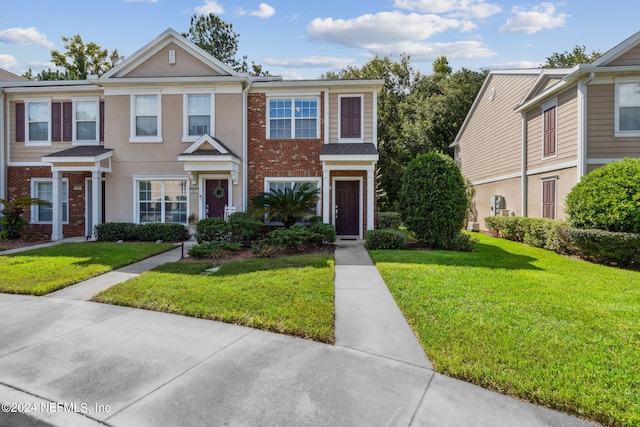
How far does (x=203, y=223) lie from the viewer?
Result: 35.5 feet

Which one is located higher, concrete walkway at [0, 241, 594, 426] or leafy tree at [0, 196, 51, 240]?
leafy tree at [0, 196, 51, 240]

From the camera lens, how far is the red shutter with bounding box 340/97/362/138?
1305 centimetres

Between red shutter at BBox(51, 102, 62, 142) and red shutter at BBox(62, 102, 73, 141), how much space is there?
0.47 feet

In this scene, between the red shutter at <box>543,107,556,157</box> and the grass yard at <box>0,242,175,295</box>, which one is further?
the red shutter at <box>543,107,556,157</box>

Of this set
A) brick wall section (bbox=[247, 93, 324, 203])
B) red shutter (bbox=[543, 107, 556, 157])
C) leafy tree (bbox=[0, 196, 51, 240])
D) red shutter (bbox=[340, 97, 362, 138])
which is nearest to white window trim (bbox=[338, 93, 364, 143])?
red shutter (bbox=[340, 97, 362, 138])

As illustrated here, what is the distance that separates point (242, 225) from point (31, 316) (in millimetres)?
6248

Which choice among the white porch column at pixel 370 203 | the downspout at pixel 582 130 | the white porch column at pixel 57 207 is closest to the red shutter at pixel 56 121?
the white porch column at pixel 57 207

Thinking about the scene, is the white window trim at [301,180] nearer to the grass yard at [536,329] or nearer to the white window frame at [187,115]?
the white window frame at [187,115]

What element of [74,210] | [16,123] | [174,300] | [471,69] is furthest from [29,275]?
[471,69]

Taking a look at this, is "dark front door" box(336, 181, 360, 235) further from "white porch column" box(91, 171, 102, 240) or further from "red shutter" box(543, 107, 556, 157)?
"white porch column" box(91, 171, 102, 240)

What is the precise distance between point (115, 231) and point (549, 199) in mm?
15884

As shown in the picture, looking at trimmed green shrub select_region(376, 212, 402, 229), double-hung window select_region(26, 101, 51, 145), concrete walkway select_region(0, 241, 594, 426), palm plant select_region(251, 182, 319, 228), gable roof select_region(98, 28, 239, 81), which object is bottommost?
concrete walkway select_region(0, 241, 594, 426)

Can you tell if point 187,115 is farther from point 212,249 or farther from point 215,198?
point 212,249

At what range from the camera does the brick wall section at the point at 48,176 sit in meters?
14.0
